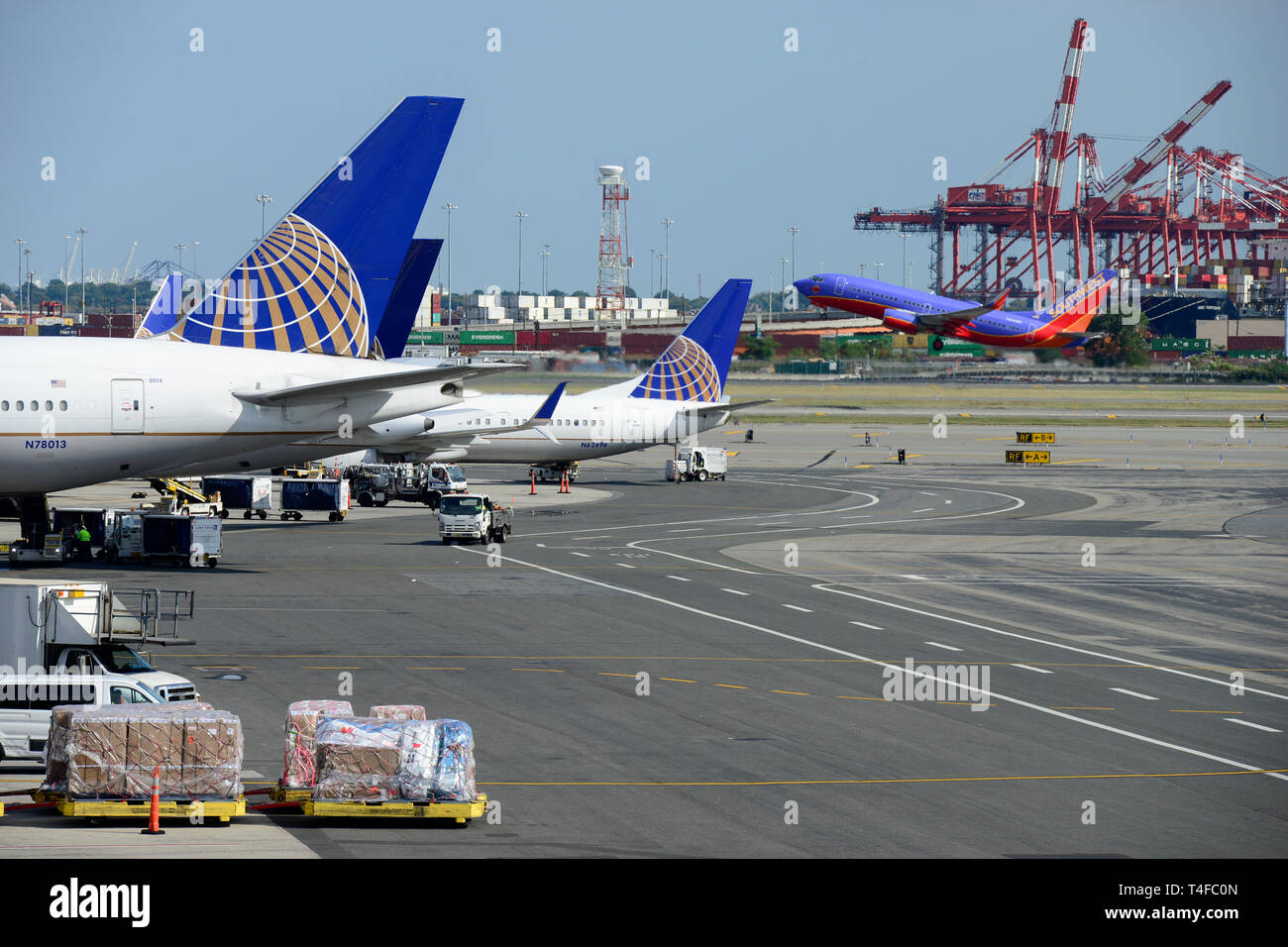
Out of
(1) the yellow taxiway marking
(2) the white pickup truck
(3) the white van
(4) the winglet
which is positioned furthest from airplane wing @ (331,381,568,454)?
(1) the yellow taxiway marking

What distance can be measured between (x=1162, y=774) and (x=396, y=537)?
142 feet

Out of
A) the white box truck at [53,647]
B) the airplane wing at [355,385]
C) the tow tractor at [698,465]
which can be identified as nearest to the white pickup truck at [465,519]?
the airplane wing at [355,385]

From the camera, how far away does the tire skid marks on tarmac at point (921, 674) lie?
2975cm

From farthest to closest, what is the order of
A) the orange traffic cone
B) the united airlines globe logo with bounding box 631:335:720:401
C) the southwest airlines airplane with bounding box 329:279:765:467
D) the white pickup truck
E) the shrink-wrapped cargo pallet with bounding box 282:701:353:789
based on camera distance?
1. the united airlines globe logo with bounding box 631:335:720:401
2. the southwest airlines airplane with bounding box 329:279:765:467
3. the white pickup truck
4. the shrink-wrapped cargo pallet with bounding box 282:701:353:789
5. the orange traffic cone

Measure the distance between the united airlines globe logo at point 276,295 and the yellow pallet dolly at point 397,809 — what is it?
31.4 meters

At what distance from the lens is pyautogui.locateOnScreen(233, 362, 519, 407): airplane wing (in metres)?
48.8

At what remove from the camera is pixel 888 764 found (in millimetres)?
28219

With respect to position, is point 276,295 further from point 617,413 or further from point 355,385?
point 617,413

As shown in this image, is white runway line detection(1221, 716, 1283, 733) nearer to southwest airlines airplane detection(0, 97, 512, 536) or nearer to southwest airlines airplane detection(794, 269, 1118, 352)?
southwest airlines airplane detection(0, 97, 512, 536)

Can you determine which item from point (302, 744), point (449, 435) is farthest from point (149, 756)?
point (449, 435)

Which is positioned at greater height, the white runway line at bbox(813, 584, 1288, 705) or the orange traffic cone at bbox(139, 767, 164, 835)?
the orange traffic cone at bbox(139, 767, 164, 835)

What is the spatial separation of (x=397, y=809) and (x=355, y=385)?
27.8 metres

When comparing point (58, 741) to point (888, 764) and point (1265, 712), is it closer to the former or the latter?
point (888, 764)

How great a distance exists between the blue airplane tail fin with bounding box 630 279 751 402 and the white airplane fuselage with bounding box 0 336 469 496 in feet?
148
